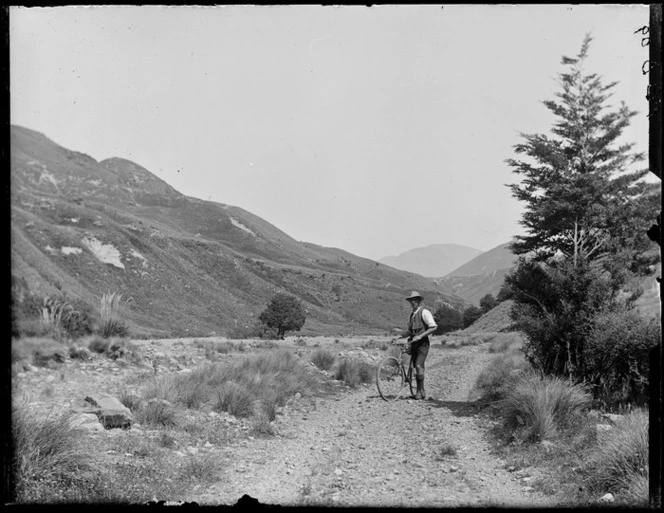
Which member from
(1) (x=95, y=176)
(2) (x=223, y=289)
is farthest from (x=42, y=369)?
(1) (x=95, y=176)

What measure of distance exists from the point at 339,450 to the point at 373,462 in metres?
0.70

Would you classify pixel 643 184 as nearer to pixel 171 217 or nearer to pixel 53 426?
pixel 53 426

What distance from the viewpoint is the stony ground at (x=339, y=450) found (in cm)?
495

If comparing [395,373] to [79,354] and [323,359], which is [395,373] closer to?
[323,359]

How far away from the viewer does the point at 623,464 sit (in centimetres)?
488

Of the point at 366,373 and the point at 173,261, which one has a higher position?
the point at 173,261

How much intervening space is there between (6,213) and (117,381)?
8.88 meters

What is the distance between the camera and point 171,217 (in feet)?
211

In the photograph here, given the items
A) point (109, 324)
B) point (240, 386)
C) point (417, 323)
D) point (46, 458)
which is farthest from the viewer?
point (109, 324)

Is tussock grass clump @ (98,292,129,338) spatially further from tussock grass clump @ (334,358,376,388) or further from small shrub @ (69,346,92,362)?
tussock grass clump @ (334,358,376,388)

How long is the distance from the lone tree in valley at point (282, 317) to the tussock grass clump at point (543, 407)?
25280 millimetres

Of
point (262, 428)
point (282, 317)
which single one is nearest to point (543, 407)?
point (262, 428)

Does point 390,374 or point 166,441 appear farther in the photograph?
point 390,374

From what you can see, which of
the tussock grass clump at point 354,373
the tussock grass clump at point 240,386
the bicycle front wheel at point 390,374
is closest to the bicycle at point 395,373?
the bicycle front wheel at point 390,374
